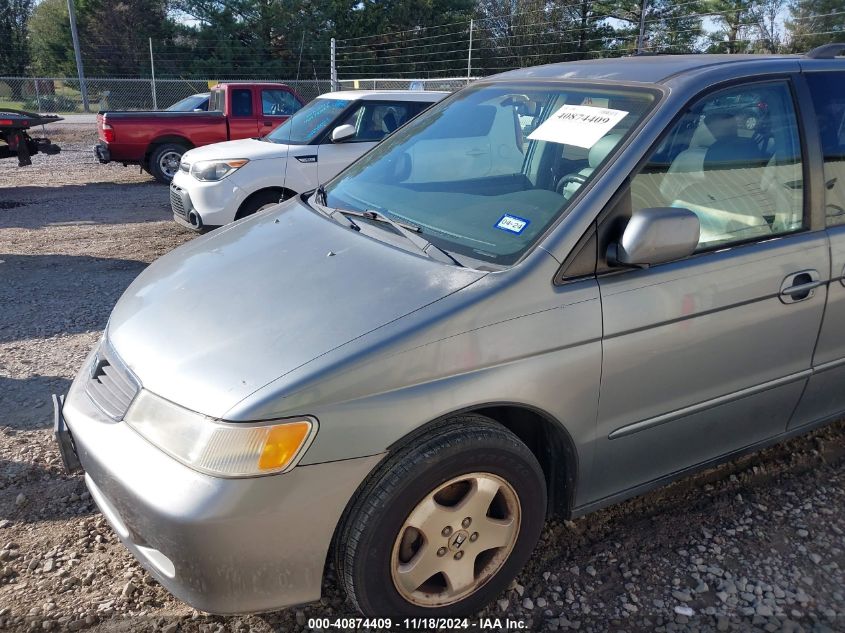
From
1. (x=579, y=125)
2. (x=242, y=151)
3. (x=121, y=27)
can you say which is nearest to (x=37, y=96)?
(x=121, y=27)

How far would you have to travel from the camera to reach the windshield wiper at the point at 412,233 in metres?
2.45

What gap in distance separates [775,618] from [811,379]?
1044 mm

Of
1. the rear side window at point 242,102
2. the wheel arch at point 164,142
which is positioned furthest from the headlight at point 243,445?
the wheel arch at point 164,142

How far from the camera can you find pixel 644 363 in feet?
8.05

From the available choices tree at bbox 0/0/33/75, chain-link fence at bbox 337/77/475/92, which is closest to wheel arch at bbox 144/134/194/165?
chain-link fence at bbox 337/77/475/92

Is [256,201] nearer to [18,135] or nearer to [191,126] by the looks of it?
[191,126]

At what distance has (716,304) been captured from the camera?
256cm

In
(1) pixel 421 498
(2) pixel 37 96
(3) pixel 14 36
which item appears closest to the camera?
(1) pixel 421 498

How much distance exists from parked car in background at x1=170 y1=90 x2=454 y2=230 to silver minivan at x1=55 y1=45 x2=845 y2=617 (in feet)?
13.4

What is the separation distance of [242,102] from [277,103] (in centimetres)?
62

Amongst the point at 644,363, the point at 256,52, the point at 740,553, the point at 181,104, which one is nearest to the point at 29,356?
the point at 644,363

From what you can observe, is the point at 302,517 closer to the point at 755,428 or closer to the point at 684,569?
the point at 684,569

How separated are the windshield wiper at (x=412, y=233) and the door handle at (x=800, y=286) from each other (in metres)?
1.35

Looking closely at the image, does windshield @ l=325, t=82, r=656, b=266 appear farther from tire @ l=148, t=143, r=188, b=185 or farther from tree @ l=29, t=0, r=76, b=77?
tree @ l=29, t=0, r=76, b=77
